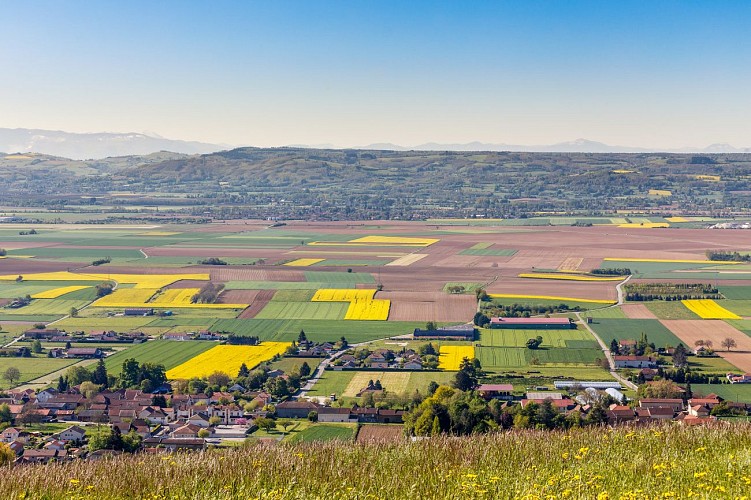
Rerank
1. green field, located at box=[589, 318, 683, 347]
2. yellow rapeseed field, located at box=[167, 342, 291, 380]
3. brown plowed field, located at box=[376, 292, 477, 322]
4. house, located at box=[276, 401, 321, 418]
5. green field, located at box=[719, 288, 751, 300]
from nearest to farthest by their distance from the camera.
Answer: house, located at box=[276, 401, 321, 418], yellow rapeseed field, located at box=[167, 342, 291, 380], green field, located at box=[589, 318, 683, 347], brown plowed field, located at box=[376, 292, 477, 322], green field, located at box=[719, 288, 751, 300]

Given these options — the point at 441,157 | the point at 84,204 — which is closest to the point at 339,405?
the point at 84,204

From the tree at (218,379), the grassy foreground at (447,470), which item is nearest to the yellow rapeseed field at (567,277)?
the tree at (218,379)

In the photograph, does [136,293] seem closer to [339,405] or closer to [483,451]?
[339,405]

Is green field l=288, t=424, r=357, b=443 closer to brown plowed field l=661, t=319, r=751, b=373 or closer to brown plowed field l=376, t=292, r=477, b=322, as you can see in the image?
brown plowed field l=661, t=319, r=751, b=373

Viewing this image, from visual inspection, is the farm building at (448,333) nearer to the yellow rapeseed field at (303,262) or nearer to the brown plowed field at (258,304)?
the brown plowed field at (258,304)

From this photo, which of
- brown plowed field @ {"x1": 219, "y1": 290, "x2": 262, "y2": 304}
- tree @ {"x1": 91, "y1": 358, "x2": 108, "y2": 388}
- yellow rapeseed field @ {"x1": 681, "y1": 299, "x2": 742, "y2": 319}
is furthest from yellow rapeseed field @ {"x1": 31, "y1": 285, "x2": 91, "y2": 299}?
yellow rapeseed field @ {"x1": 681, "y1": 299, "x2": 742, "y2": 319}
